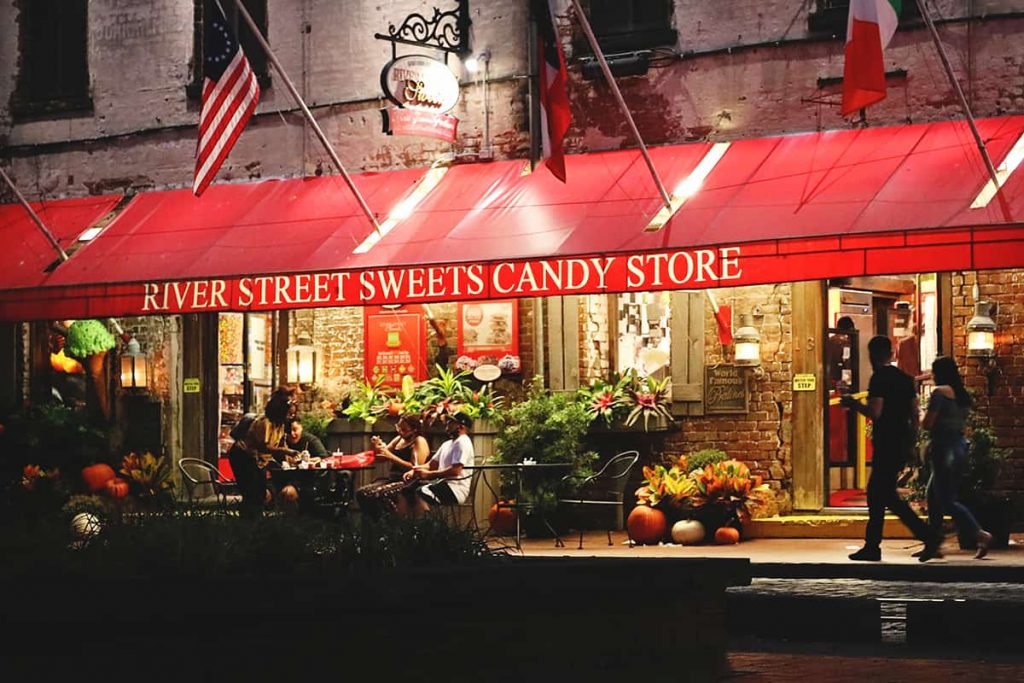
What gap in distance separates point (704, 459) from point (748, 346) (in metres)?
1.14

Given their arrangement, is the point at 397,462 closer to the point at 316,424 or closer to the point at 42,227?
the point at 316,424

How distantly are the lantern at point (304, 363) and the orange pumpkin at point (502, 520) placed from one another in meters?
3.21

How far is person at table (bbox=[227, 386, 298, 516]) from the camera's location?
15.2 meters

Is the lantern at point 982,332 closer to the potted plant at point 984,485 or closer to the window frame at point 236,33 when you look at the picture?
the potted plant at point 984,485

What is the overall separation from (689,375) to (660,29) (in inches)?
130

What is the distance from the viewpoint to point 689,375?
52.7 ft

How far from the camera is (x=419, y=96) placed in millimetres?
15758

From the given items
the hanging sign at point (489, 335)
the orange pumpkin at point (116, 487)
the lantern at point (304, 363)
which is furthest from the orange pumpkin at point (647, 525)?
the orange pumpkin at point (116, 487)

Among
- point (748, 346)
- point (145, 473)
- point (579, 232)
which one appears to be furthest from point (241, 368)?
point (748, 346)

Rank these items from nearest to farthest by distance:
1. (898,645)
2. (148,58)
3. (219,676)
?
1. (219,676)
2. (898,645)
3. (148,58)

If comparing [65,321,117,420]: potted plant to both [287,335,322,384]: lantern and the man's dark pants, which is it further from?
the man's dark pants

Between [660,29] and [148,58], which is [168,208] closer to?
[148,58]

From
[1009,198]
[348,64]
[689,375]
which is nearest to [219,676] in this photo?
[1009,198]

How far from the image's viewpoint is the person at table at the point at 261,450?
15195mm
